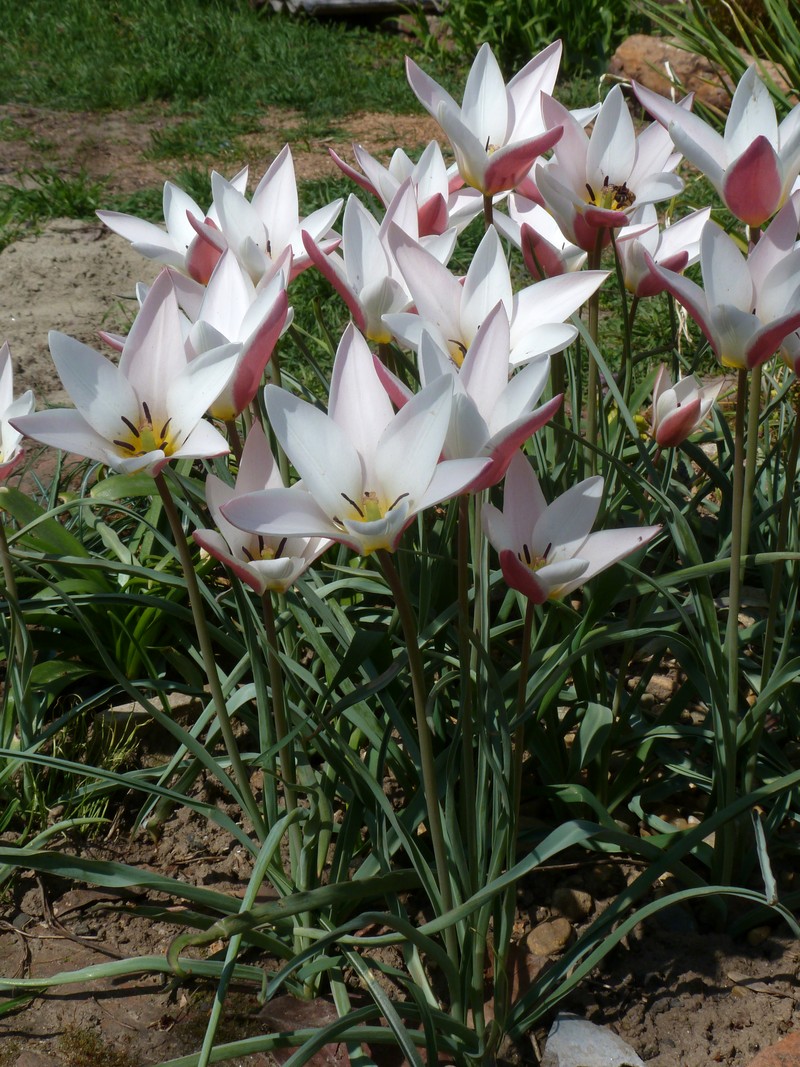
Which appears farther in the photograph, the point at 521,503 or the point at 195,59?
the point at 195,59

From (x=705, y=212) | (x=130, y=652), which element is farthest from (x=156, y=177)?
(x=705, y=212)

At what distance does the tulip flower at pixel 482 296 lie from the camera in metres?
1.20

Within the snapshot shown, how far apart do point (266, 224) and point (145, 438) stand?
1.79ft

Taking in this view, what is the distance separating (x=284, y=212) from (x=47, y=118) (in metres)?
5.10

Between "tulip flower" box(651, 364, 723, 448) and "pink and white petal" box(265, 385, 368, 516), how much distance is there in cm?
76

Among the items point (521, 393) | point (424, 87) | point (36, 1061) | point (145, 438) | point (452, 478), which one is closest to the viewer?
point (452, 478)

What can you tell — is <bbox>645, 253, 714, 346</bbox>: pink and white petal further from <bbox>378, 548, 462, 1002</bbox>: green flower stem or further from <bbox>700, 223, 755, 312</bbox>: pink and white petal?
<bbox>378, 548, 462, 1002</bbox>: green flower stem

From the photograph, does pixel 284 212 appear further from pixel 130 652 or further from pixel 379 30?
pixel 379 30

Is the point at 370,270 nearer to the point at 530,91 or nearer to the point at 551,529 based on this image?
the point at 551,529

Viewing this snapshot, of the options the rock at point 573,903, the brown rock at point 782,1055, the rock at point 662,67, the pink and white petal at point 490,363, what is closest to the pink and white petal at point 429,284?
the pink and white petal at point 490,363

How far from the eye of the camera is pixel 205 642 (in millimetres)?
1247

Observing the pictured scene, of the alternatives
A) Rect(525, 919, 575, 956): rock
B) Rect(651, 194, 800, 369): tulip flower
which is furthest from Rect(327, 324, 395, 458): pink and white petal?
Rect(525, 919, 575, 956): rock

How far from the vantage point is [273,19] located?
702 centimetres

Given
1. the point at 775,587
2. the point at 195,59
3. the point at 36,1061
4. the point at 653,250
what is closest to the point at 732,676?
the point at 775,587
